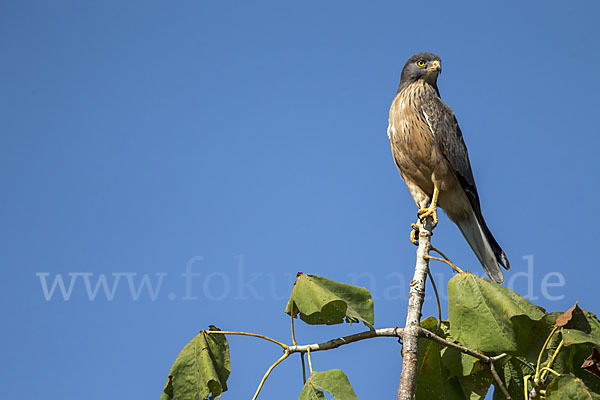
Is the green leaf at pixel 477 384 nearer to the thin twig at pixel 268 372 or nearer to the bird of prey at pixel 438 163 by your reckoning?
the thin twig at pixel 268 372

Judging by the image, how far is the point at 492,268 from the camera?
5176mm

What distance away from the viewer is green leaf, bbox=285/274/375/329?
2.51 metres

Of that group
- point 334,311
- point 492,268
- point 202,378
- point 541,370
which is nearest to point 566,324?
point 541,370

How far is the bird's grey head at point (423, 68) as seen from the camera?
5.76m

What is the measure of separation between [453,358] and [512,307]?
17.7 inches

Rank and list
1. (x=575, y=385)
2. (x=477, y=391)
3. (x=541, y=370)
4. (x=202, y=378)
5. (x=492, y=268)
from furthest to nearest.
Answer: (x=492, y=268) → (x=477, y=391) → (x=202, y=378) → (x=541, y=370) → (x=575, y=385)

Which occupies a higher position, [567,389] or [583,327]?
[583,327]

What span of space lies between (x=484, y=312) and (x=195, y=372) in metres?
1.20

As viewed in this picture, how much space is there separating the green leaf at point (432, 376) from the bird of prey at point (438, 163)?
225 centimetres

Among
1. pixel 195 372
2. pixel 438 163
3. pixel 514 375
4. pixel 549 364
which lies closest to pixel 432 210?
pixel 438 163

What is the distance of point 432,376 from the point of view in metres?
2.82

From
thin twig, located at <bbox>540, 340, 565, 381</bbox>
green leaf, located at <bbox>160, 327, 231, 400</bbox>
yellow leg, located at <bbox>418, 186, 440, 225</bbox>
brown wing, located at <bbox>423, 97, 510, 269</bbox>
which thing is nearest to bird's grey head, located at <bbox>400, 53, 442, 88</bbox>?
brown wing, located at <bbox>423, 97, 510, 269</bbox>

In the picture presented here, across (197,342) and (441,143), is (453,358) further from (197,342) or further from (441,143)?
(441,143)

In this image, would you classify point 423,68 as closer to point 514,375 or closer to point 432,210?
point 432,210
